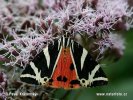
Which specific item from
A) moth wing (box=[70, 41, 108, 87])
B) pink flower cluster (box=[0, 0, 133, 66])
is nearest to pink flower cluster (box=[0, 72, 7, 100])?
pink flower cluster (box=[0, 0, 133, 66])

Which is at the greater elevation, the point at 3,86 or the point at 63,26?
the point at 63,26

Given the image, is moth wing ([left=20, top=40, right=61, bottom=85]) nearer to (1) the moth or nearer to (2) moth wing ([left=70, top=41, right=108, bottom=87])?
(1) the moth

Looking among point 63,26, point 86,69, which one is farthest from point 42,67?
point 63,26

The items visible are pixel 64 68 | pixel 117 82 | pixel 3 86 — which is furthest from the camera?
pixel 117 82

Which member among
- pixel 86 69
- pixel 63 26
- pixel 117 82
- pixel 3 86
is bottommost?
pixel 117 82

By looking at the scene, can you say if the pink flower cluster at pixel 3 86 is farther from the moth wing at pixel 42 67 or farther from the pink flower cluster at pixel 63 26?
the moth wing at pixel 42 67

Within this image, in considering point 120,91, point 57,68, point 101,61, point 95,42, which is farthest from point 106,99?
point 57,68

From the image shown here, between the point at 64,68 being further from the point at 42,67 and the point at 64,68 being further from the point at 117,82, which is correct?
the point at 117,82
